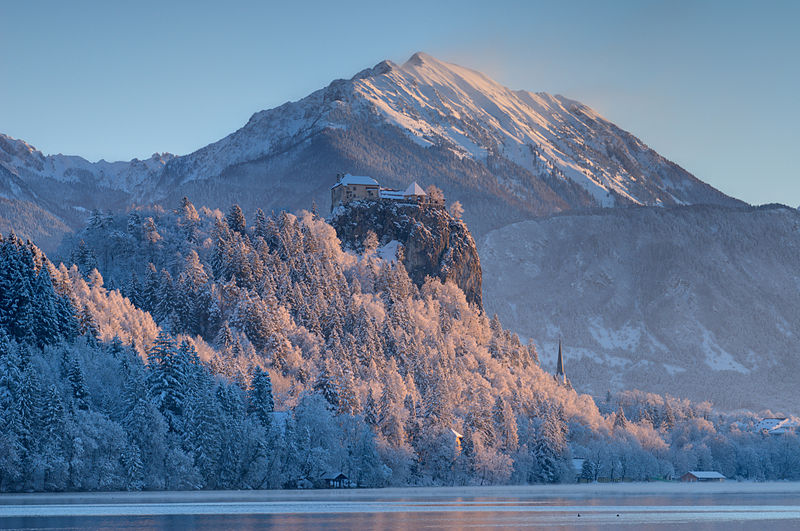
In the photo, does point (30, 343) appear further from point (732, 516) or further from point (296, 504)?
point (732, 516)

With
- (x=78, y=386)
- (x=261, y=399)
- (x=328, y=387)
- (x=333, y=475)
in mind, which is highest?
(x=78, y=386)

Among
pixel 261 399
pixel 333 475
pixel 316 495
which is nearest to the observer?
→ pixel 316 495

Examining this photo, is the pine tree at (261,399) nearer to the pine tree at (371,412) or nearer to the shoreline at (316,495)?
the shoreline at (316,495)

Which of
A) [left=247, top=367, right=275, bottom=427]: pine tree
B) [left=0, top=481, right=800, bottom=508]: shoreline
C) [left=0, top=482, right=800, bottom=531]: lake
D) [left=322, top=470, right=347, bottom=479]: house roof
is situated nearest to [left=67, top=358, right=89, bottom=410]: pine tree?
[left=0, top=481, right=800, bottom=508]: shoreline

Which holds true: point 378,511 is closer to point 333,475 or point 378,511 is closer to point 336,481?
point 333,475

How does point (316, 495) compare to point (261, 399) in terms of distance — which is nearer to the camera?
point (316, 495)

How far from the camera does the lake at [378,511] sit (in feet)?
351

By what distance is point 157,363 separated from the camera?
165 meters

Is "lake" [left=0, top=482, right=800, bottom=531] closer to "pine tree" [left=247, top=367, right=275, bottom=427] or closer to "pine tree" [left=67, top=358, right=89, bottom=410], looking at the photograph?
"pine tree" [left=247, top=367, right=275, bottom=427]

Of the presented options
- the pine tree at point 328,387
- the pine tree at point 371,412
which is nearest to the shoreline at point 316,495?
the pine tree at point 371,412

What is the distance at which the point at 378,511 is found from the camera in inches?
5017

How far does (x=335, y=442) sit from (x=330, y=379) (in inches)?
746

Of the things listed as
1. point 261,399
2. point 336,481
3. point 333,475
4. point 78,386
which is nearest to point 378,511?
point 333,475

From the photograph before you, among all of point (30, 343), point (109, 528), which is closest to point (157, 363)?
point (30, 343)
